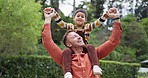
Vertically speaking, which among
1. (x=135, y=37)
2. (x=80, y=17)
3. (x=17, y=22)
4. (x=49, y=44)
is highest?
(x=80, y=17)

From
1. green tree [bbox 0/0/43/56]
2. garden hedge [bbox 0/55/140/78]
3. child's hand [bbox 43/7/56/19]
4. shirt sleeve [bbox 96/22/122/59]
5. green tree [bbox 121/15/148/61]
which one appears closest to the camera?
shirt sleeve [bbox 96/22/122/59]

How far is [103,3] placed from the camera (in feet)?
108

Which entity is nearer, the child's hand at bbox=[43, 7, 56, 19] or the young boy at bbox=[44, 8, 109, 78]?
the young boy at bbox=[44, 8, 109, 78]

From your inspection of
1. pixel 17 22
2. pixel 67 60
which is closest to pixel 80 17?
pixel 67 60

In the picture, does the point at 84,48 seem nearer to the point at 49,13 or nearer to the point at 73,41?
the point at 73,41

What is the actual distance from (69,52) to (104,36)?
21.9m

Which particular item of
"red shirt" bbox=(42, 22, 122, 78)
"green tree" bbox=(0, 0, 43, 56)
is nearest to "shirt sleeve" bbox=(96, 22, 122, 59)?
"red shirt" bbox=(42, 22, 122, 78)

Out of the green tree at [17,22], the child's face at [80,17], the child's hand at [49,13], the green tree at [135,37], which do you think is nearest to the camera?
the child's hand at [49,13]

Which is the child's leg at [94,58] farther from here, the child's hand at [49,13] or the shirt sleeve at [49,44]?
the child's hand at [49,13]

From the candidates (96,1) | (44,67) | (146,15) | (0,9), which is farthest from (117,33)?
(146,15)

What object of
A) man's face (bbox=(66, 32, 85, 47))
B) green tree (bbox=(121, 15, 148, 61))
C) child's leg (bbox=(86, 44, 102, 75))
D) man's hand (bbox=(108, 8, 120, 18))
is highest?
man's hand (bbox=(108, 8, 120, 18))

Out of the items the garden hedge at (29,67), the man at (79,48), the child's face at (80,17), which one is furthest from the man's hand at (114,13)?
the garden hedge at (29,67)

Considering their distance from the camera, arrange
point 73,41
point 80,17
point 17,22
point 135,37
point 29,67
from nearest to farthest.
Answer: point 73,41 < point 80,17 < point 17,22 < point 29,67 < point 135,37

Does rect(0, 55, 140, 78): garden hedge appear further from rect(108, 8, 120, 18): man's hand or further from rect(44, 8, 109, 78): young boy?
rect(108, 8, 120, 18): man's hand
